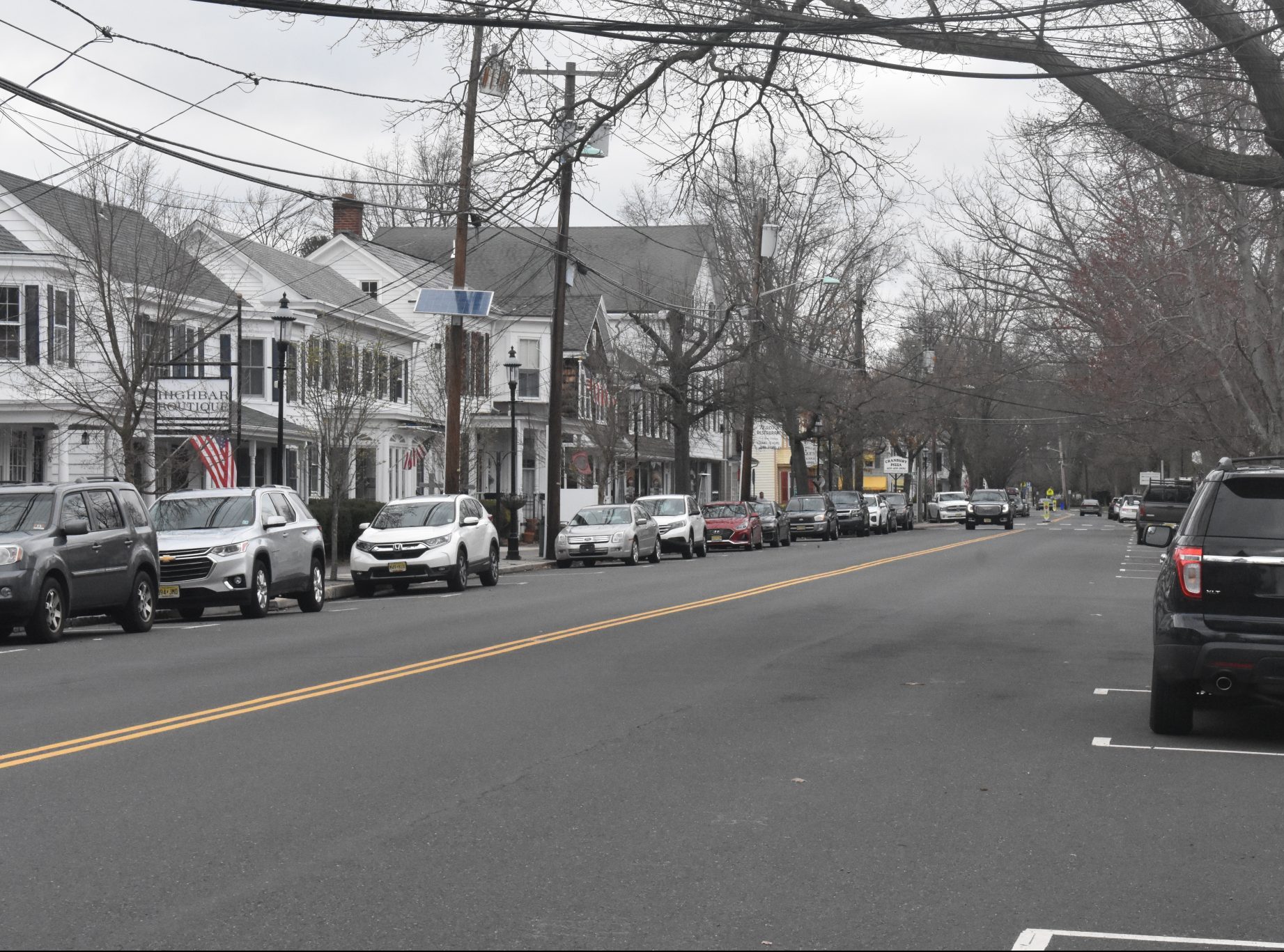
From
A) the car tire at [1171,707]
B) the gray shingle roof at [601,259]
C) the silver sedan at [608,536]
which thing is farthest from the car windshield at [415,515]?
the gray shingle roof at [601,259]

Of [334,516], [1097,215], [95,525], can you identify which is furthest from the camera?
[1097,215]

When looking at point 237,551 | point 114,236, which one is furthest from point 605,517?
point 237,551

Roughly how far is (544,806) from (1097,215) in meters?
34.1

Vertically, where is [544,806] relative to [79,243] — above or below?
below

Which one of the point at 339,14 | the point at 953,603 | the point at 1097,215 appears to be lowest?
the point at 953,603

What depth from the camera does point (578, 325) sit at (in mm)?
59406

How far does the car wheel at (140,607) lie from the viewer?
18.9 metres

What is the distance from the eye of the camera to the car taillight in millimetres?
9969

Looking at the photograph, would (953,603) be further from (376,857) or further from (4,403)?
(4,403)

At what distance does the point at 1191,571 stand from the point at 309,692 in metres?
6.64

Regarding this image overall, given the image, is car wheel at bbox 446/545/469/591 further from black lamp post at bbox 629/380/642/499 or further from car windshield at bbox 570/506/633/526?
black lamp post at bbox 629/380/642/499

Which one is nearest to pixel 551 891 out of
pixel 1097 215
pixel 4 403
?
pixel 4 403

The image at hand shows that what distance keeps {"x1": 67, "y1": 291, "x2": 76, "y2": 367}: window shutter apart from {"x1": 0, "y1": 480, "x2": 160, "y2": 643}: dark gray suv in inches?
534

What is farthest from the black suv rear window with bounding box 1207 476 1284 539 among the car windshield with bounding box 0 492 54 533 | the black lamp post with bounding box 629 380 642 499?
the black lamp post with bounding box 629 380 642 499
